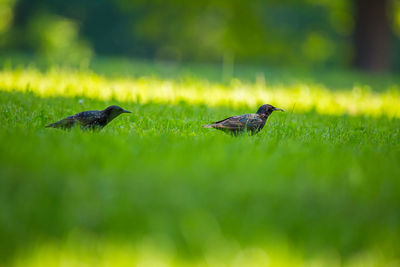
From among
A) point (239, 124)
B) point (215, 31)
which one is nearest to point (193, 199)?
point (239, 124)

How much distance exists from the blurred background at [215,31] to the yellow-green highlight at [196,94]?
11.5 metres

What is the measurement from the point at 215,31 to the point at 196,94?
31297 mm

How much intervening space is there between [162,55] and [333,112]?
108 feet

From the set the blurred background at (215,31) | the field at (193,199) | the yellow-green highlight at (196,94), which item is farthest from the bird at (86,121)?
the blurred background at (215,31)

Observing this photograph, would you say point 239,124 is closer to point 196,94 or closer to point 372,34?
point 196,94

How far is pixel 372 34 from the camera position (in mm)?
19453

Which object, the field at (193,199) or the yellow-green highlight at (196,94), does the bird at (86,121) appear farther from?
the yellow-green highlight at (196,94)

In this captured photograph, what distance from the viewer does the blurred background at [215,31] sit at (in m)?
20.3

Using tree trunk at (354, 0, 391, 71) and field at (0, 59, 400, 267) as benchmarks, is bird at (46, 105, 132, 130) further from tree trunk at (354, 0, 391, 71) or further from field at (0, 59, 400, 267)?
tree trunk at (354, 0, 391, 71)

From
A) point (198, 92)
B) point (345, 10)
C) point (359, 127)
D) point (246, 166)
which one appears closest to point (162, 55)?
point (345, 10)

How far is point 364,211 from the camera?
2.64 metres

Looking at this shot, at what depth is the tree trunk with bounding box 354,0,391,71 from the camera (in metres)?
19.3

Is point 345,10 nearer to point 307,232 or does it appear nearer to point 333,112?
point 333,112

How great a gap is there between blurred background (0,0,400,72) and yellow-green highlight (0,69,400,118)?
11.5 meters
